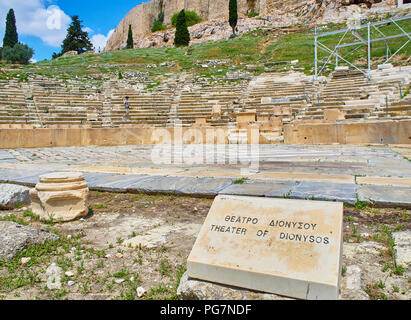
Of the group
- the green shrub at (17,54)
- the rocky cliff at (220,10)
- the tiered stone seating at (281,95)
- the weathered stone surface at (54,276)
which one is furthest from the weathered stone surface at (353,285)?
the rocky cliff at (220,10)

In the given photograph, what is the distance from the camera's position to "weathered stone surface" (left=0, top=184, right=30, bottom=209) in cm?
418

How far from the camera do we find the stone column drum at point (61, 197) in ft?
12.0

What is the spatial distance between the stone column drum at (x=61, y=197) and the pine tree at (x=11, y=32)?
53.3 m

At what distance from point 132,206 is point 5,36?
55.3 m

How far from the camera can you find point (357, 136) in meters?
12.5

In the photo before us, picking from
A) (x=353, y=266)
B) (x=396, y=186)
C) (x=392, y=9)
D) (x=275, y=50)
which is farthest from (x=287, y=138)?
(x=392, y=9)

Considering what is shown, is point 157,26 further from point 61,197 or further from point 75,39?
point 61,197

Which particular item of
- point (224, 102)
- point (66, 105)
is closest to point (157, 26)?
point (224, 102)

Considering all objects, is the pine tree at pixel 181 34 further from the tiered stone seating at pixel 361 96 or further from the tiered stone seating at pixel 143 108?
the tiered stone seating at pixel 361 96

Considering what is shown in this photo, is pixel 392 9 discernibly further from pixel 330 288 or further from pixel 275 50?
pixel 330 288

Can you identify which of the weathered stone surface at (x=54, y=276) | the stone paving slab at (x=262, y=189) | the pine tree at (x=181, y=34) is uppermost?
the pine tree at (x=181, y=34)

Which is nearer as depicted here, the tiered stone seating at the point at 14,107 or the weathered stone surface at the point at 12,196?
the weathered stone surface at the point at 12,196

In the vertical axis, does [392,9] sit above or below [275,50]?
above

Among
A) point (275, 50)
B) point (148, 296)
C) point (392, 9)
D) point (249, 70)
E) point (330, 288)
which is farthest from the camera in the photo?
point (392, 9)
